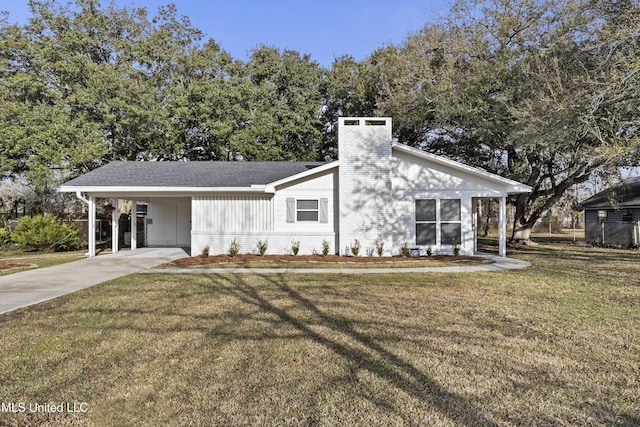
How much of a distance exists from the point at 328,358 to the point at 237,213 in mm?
10980

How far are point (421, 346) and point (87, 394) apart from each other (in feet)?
11.6

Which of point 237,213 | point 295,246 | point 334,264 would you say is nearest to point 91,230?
point 237,213

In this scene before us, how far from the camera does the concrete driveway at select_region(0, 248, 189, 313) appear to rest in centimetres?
728

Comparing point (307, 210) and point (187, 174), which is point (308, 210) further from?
point (187, 174)

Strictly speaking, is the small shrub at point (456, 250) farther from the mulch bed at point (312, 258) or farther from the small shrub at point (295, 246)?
the small shrub at point (295, 246)

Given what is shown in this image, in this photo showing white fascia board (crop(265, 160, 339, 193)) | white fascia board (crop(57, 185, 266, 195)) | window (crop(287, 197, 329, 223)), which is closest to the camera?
white fascia board (crop(57, 185, 266, 195))

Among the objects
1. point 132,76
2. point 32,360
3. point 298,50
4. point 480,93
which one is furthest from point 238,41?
point 32,360

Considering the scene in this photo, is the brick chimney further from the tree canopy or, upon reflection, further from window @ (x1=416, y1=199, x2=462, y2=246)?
the tree canopy

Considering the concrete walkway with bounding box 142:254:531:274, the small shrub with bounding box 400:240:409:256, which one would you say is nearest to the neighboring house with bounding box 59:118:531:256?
the small shrub with bounding box 400:240:409:256

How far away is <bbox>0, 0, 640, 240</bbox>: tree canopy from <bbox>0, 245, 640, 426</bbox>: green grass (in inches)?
284

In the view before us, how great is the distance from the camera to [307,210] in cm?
1451

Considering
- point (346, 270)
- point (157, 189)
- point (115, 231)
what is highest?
point (157, 189)

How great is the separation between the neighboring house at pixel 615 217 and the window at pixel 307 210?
1422cm

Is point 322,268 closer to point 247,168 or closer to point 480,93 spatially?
point 247,168
